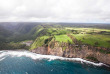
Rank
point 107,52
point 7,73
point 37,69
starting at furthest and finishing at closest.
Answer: point 107,52, point 37,69, point 7,73

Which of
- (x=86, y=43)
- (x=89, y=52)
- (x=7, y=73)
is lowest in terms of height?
(x=7, y=73)

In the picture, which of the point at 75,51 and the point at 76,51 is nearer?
the point at 76,51

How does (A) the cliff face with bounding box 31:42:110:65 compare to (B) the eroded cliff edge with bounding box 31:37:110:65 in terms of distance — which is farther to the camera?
(A) the cliff face with bounding box 31:42:110:65

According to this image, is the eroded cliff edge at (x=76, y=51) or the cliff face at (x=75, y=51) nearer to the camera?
the eroded cliff edge at (x=76, y=51)

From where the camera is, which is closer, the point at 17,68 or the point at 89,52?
the point at 17,68

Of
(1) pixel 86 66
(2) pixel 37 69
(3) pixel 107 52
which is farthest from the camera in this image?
(3) pixel 107 52

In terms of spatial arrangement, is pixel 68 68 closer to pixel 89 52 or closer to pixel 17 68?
pixel 89 52

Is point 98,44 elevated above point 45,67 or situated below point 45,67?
above

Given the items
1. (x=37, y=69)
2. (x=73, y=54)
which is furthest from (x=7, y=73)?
(x=73, y=54)
